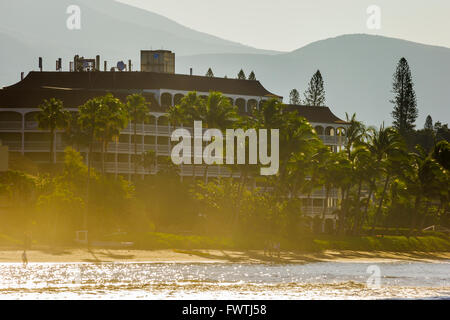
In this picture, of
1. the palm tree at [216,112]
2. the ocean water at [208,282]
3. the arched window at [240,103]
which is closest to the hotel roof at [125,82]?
the arched window at [240,103]

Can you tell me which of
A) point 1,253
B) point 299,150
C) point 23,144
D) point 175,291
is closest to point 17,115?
point 23,144

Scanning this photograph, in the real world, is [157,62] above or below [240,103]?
above

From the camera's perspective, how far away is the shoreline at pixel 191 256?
61.7 m

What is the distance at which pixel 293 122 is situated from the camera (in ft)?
281

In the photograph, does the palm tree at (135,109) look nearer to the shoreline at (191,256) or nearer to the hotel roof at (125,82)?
the hotel roof at (125,82)

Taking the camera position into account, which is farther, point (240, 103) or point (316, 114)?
point (316, 114)

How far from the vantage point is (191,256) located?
2795 inches

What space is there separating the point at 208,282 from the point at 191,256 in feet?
51.8

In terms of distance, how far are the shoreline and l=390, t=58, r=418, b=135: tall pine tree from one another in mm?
55989

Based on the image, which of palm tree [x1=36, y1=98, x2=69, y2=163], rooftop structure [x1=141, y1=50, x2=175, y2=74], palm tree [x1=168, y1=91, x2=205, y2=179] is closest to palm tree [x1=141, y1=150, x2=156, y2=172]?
palm tree [x1=168, y1=91, x2=205, y2=179]

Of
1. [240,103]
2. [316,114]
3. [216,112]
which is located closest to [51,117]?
[216,112]

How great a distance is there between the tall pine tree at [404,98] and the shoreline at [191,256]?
56.0m

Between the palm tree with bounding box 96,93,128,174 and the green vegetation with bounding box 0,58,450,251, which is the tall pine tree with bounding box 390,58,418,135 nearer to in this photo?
the green vegetation with bounding box 0,58,450,251

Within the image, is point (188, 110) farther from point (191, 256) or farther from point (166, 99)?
point (191, 256)
